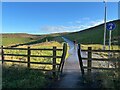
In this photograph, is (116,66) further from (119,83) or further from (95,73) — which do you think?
(95,73)

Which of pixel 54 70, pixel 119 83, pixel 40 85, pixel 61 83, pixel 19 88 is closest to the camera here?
pixel 119 83

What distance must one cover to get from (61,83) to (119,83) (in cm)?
308

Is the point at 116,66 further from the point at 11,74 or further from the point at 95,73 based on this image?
the point at 11,74

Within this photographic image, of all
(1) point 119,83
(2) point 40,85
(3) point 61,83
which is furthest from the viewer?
(3) point 61,83

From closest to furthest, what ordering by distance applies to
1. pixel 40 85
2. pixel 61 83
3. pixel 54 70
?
pixel 40 85
pixel 61 83
pixel 54 70

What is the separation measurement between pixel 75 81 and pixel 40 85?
193cm

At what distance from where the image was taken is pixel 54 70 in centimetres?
1262

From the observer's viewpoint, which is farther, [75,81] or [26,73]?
[26,73]

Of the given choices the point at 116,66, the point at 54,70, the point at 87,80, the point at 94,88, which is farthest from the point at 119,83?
the point at 54,70

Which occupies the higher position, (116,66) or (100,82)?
(116,66)

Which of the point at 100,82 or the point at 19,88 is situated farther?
the point at 100,82

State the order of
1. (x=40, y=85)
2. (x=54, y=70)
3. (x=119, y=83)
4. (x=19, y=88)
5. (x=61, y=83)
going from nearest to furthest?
1. (x=119, y=83)
2. (x=19, y=88)
3. (x=40, y=85)
4. (x=61, y=83)
5. (x=54, y=70)

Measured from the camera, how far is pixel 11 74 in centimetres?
1266

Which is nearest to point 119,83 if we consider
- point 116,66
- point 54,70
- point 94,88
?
point 116,66
